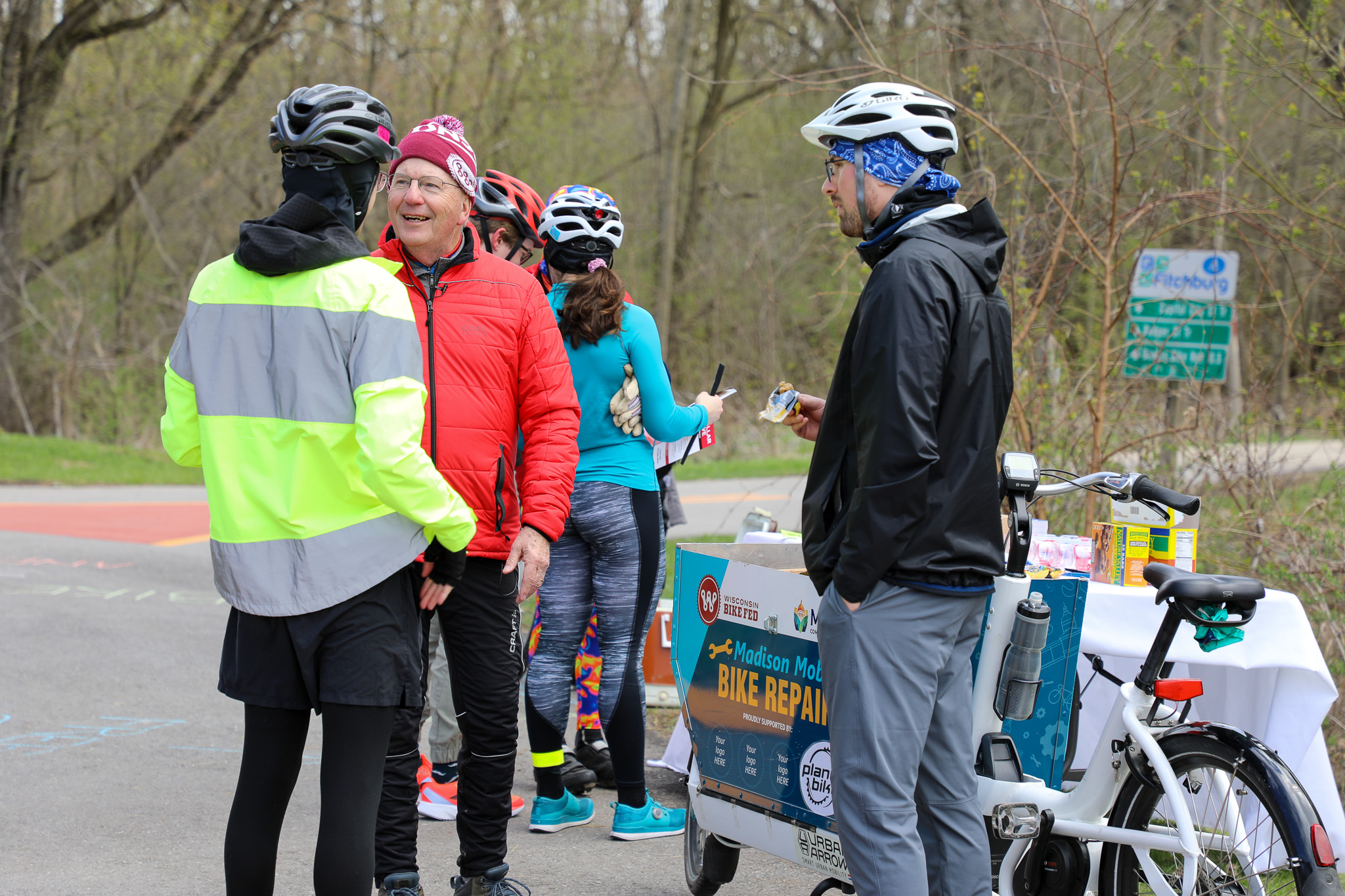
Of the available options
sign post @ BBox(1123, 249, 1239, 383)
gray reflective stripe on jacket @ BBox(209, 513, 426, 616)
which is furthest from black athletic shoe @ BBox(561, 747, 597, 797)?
sign post @ BBox(1123, 249, 1239, 383)

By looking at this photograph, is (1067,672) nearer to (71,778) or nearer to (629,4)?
(71,778)

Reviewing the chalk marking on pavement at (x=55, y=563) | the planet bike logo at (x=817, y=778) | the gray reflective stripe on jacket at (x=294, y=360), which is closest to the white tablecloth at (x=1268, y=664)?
the planet bike logo at (x=817, y=778)

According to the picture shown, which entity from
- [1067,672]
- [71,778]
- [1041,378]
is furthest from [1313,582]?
[71,778]

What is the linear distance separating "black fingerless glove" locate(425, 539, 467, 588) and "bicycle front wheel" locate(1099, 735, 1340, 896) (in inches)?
69.0

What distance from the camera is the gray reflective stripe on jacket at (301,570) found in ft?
8.03

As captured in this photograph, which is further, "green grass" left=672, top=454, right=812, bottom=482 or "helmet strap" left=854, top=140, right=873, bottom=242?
"green grass" left=672, top=454, right=812, bottom=482

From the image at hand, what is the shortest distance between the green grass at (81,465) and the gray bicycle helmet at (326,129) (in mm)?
11288

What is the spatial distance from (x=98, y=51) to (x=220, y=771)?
18.9 metres

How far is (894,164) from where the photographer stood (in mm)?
2709

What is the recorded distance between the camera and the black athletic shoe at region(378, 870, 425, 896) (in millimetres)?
3195

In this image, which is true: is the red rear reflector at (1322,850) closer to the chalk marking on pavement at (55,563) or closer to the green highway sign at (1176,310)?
the green highway sign at (1176,310)

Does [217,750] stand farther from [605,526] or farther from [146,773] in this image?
[605,526]

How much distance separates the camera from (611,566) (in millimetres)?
4023

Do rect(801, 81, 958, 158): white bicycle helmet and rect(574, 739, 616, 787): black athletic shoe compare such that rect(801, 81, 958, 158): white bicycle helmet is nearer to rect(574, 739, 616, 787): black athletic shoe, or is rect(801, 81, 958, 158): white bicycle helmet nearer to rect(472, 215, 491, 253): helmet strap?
rect(472, 215, 491, 253): helmet strap
